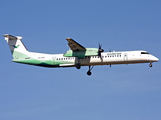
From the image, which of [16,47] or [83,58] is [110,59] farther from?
[16,47]

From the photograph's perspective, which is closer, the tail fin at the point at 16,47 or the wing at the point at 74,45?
the wing at the point at 74,45

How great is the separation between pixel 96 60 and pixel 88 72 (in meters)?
2.56

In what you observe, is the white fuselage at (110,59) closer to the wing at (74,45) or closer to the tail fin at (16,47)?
the wing at (74,45)

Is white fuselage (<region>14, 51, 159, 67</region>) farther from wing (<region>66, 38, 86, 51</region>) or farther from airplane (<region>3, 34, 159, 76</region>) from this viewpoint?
wing (<region>66, 38, 86, 51</region>)

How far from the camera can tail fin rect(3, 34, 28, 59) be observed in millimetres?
33156

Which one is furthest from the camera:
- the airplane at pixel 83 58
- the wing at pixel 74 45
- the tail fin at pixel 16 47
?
the tail fin at pixel 16 47

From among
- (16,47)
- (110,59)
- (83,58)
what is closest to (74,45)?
(83,58)

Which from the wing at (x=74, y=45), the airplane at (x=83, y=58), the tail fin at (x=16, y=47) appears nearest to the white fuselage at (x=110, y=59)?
the airplane at (x=83, y=58)

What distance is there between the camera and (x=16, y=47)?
Result: 110ft

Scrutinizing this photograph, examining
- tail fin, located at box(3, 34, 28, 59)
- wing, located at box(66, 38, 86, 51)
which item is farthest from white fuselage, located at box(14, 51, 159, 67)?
tail fin, located at box(3, 34, 28, 59)

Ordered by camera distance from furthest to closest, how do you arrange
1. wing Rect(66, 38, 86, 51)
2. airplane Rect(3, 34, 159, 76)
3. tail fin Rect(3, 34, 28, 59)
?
tail fin Rect(3, 34, 28, 59) < airplane Rect(3, 34, 159, 76) < wing Rect(66, 38, 86, 51)

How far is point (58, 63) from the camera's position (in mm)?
32094

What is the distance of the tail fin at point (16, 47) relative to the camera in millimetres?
33156

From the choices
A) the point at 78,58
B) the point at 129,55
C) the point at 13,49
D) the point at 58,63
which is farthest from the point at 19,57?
the point at 129,55
